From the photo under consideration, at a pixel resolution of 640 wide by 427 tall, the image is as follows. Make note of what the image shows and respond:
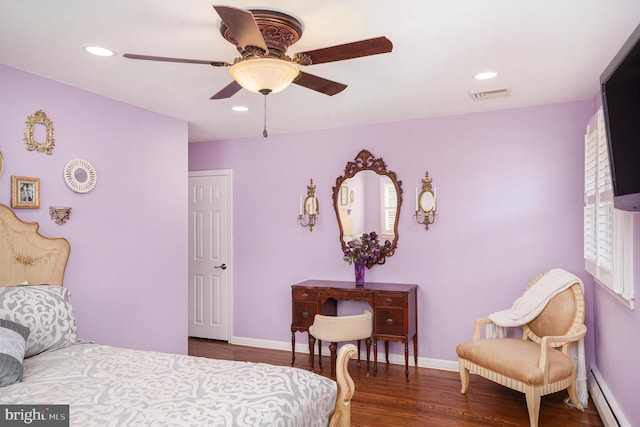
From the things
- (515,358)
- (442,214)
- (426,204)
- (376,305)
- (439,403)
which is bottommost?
(439,403)

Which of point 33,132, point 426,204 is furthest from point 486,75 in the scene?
point 33,132

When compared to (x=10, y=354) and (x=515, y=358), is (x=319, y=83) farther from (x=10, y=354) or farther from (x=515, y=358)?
(x=515, y=358)

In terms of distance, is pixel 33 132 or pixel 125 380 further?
pixel 33 132

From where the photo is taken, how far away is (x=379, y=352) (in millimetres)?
4551

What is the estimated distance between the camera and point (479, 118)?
416 centimetres

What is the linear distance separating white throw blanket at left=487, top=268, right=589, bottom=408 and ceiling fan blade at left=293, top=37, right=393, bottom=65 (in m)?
2.63

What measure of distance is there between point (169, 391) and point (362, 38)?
2.06 m

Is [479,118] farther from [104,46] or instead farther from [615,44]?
[104,46]

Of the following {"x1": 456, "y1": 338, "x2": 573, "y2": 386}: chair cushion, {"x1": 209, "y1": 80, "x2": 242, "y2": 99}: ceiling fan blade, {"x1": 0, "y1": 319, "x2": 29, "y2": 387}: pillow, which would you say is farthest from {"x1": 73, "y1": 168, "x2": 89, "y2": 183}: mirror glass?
{"x1": 456, "y1": 338, "x2": 573, "y2": 386}: chair cushion

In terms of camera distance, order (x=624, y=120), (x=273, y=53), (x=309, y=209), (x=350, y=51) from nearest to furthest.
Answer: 1. (x=624, y=120)
2. (x=350, y=51)
3. (x=273, y=53)
4. (x=309, y=209)

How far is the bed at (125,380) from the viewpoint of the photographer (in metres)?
1.71

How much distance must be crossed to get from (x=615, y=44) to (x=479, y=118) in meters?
1.64

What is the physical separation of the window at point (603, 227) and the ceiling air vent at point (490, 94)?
0.67 m

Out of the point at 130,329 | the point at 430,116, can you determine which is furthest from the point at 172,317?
the point at 430,116
